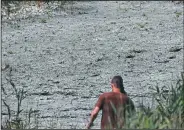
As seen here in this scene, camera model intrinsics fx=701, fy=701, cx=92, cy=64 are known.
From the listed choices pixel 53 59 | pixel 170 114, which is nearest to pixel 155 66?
pixel 53 59

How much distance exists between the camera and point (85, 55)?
16.4 meters

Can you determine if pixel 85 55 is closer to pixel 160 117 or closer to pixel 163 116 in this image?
pixel 163 116

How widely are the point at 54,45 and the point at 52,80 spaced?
3.14 meters

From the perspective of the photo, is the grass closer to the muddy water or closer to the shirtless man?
the shirtless man

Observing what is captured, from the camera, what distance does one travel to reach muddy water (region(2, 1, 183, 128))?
12.6 meters

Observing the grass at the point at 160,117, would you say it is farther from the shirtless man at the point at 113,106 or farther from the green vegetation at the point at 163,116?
the shirtless man at the point at 113,106

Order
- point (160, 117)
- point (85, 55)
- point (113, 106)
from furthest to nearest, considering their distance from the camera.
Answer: point (85, 55)
point (113, 106)
point (160, 117)

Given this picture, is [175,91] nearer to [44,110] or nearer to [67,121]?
[67,121]

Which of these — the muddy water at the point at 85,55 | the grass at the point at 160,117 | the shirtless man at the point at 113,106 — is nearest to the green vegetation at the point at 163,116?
the grass at the point at 160,117

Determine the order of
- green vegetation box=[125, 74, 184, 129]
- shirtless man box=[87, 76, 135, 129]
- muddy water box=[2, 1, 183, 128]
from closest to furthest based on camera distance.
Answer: green vegetation box=[125, 74, 184, 129] → shirtless man box=[87, 76, 135, 129] → muddy water box=[2, 1, 183, 128]

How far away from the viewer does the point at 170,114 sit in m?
8.21

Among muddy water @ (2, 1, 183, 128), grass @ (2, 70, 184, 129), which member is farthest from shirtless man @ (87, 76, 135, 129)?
muddy water @ (2, 1, 183, 128)

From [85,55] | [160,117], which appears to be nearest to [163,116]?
[160,117]

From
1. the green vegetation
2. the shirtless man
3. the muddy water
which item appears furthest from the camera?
the muddy water
